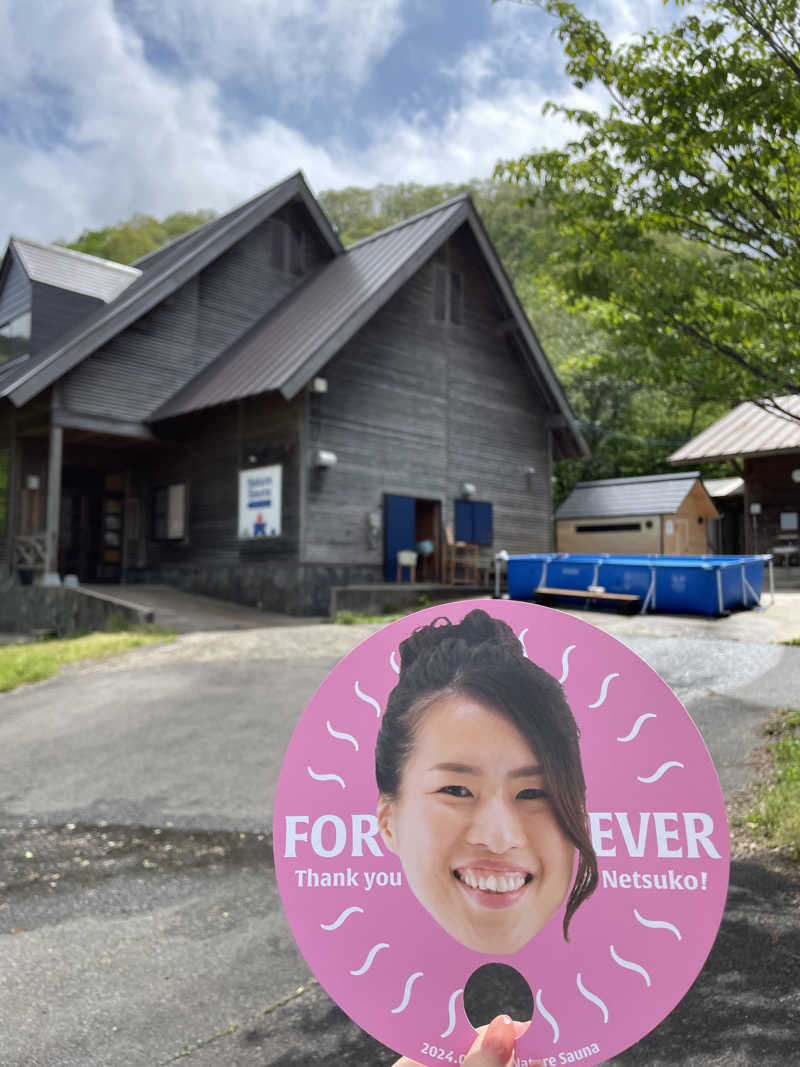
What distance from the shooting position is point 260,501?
54.5 feet

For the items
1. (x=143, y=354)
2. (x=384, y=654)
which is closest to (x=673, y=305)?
(x=384, y=654)

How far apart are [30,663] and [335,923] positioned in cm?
1055

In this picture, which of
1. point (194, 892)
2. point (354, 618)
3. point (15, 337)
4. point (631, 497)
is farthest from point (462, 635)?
point (631, 497)

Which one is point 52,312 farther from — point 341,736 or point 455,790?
point 455,790

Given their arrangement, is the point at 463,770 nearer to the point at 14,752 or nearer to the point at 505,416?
the point at 14,752

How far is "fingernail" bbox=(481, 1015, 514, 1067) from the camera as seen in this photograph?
1.48 meters

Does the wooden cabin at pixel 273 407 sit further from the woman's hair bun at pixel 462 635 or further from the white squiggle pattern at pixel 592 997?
the white squiggle pattern at pixel 592 997

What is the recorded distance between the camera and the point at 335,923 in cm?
157

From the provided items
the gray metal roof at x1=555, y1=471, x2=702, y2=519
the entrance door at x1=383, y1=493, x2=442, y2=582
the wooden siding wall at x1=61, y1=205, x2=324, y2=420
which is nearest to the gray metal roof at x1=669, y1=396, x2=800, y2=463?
the gray metal roof at x1=555, y1=471, x2=702, y2=519

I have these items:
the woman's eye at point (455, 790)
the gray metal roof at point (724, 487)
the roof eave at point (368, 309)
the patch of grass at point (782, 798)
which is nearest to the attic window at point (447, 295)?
the roof eave at point (368, 309)

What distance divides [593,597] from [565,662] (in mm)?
11760

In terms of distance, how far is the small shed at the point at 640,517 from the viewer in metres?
24.5

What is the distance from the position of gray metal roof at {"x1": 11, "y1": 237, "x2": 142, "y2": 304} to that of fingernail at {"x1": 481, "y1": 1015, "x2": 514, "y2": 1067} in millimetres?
18617

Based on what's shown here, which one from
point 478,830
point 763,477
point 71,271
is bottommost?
point 478,830
